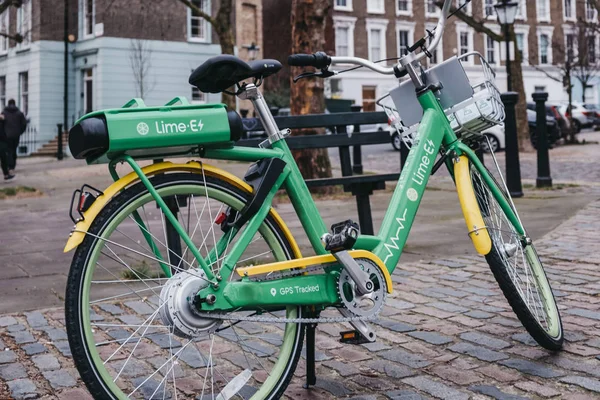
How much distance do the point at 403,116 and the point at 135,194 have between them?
5.46ft

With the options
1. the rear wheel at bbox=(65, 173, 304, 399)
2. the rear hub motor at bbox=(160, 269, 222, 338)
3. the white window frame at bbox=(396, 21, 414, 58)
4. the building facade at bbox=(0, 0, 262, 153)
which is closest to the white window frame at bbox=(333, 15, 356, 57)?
the white window frame at bbox=(396, 21, 414, 58)

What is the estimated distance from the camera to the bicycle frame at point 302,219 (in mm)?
2559

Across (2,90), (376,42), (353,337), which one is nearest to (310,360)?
(353,337)

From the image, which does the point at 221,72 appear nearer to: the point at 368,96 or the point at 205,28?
the point at 205,28

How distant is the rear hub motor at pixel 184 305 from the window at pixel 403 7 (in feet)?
149

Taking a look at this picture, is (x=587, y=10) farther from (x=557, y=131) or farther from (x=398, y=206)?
(x=398, y=206)

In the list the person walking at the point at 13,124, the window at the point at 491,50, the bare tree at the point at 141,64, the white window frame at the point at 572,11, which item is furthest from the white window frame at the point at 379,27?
the person walking at the point at 13,124

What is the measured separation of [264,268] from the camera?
265cm

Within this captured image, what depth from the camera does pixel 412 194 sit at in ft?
10.4

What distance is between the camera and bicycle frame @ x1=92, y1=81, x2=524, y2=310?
8.39 ft

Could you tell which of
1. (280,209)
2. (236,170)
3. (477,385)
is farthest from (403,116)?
(236,170)

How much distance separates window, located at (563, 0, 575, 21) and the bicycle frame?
2129 inches

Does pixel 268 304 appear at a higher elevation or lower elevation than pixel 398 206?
lower

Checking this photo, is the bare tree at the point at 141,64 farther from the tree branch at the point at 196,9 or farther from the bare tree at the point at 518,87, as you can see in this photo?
the bare tree at the point at 518,87
